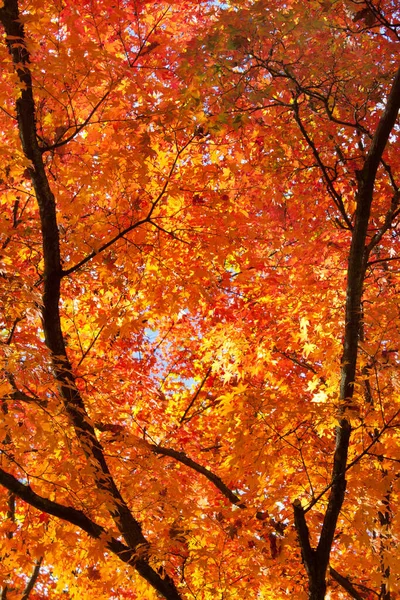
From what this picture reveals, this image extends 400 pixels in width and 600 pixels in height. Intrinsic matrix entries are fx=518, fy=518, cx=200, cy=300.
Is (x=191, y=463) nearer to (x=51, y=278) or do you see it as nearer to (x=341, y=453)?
(x=341, y=453)

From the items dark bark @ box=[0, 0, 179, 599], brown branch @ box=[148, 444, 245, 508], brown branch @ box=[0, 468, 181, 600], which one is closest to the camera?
brown branch @ box=[0, 468, 181, 600]

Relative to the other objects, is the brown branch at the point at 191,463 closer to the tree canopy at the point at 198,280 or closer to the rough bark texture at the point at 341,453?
the tree canopy at the point at 198,280

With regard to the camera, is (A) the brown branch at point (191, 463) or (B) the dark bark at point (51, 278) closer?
(B) the dark bark at point (51, 278)

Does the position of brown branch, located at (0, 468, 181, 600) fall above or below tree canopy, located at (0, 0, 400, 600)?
below

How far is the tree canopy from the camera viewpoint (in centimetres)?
409

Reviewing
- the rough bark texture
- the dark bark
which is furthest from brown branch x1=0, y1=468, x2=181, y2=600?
the rough bark texture

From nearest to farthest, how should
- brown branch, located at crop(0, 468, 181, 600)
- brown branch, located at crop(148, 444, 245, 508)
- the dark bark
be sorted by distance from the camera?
brown branch, located at crop(0, 468, 181, 600), the dark bark, brown branch, located at crop(148, 444, 245, 508)

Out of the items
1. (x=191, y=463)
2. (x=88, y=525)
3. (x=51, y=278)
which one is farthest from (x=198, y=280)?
(x=88, y=525)

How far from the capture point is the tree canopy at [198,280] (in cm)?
409

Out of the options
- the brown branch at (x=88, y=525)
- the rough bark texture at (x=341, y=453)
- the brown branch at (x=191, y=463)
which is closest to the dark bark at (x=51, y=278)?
the brown branch at (x=88, y=525)

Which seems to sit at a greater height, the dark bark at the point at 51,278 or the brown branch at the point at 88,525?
the dark bark at the point at 51,278

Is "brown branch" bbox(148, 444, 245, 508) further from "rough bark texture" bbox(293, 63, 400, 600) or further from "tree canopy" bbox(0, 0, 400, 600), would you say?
"rough bark texture" bbox(293, 63, 400, 600)

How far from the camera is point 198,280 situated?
18.3 ft

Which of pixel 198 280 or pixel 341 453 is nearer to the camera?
pixel 341 453
